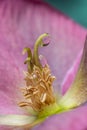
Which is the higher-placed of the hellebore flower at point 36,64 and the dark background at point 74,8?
the dark background at point 74,8

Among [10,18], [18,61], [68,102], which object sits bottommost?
[68,102]

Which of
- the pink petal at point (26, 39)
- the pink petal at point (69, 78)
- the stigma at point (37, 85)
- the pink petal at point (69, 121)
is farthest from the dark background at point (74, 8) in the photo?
the pink petal at point (69, 121)

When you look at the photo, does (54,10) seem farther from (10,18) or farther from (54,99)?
(54,99)

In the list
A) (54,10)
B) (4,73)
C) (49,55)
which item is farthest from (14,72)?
(54,10)

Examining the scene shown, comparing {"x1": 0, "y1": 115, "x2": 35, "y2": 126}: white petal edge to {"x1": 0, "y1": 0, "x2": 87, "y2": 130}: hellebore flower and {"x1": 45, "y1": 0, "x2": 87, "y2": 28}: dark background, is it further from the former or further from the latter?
{"x1": 45, "y1": 0, "x2": 87, "y2": 28}: dark background

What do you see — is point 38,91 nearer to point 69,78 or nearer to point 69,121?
point 69,78

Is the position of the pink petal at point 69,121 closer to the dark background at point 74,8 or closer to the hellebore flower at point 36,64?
the hellebore flower at point 36,64

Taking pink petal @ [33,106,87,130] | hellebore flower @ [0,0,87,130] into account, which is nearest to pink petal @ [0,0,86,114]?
hellebore flower @ [0,0,87,130]

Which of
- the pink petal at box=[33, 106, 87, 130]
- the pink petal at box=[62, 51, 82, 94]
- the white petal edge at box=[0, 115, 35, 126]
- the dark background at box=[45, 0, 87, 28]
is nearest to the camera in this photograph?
the pink petal at box=[33, 106, 87, 130]
